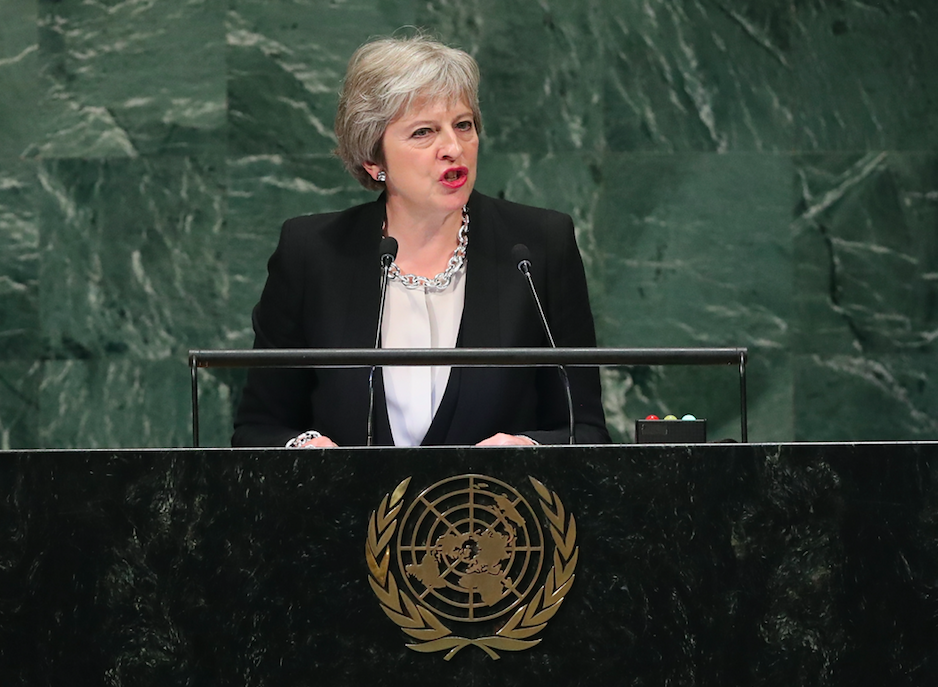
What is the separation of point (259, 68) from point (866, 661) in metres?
3.14

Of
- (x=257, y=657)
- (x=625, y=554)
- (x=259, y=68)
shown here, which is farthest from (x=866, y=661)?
(x=259, y=68)

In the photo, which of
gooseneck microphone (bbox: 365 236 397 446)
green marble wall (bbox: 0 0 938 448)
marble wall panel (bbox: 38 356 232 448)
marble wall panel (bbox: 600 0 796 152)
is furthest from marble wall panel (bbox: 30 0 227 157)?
gooseneck microphone (bbox: 365 236 397 446)

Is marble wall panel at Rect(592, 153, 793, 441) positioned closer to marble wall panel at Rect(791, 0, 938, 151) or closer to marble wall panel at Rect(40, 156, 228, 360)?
marble wall panel at Rect(791, 0, 938, 151)

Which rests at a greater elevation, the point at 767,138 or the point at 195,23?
the point at 195,23

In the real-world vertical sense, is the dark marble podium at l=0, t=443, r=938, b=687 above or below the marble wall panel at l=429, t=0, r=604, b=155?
below

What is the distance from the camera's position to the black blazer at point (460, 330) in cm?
264

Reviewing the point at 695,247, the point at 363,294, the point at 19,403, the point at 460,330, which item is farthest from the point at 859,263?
the point at 19,403

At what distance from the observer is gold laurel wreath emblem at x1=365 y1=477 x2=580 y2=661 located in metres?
1.80

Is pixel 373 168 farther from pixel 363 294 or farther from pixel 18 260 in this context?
pixel 18 260

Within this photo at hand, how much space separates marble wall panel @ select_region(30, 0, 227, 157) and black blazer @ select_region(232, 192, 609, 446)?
159 centimetres

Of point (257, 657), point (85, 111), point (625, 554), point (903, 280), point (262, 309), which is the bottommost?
point (257, 657)

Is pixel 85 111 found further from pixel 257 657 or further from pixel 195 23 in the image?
pixel 257 657

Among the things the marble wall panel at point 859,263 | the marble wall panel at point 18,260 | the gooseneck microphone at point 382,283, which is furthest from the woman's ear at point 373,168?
the marble wall panel at point 859,263

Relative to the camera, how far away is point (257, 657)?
1.80m
